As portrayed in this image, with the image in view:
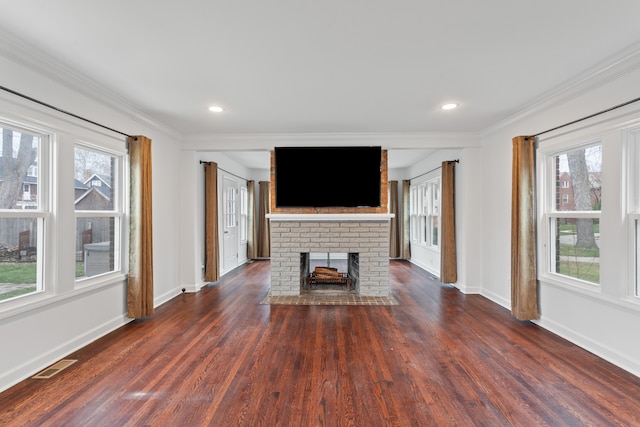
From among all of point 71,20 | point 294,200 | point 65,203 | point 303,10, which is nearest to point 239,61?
point 303,10

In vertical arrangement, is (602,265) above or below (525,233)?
below

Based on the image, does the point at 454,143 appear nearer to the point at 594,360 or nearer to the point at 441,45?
the point at 441,45

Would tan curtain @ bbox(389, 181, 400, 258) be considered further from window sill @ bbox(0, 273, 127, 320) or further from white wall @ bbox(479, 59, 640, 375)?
window sill @ bbox(0, 273, 127, 320)

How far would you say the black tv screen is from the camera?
4703 millimetres

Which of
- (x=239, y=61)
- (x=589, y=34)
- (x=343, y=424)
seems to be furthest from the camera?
(x=239, y=61)

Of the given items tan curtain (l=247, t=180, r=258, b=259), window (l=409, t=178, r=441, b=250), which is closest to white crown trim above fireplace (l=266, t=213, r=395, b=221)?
window (l=409, t=178, r=441, b=250)

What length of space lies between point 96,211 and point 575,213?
16.6 feet

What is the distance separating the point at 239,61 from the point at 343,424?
2773mm

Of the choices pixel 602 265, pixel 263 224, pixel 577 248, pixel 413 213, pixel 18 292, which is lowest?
pixel 18 292

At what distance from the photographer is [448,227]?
525cm

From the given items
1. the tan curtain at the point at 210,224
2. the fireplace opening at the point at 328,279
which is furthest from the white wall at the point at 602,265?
the tan curtain at the point at 210,224

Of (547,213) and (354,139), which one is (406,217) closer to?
(354,139)

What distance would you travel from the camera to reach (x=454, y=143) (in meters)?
4.79

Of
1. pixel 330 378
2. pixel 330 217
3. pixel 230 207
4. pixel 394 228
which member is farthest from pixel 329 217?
pixel 394 228
